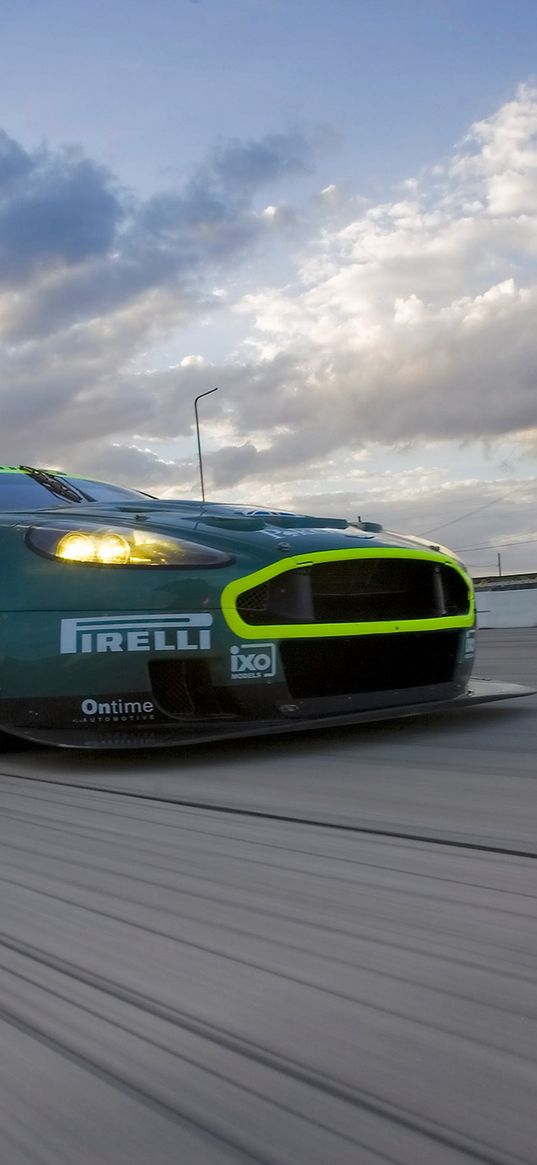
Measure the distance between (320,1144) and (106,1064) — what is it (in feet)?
1.04

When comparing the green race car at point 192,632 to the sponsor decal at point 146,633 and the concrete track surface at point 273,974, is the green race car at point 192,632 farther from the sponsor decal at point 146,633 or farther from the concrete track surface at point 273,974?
the concrete track surface at point 273,974

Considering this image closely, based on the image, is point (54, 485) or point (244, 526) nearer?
point (244, 526)

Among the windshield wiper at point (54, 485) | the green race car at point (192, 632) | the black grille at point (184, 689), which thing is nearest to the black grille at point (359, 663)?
the green race car at point (192, 632)

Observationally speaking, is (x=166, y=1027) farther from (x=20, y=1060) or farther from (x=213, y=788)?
(x=213, y=788)

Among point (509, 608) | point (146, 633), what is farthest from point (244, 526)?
point (509, 608)

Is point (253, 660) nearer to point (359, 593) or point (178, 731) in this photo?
point (178, 731)

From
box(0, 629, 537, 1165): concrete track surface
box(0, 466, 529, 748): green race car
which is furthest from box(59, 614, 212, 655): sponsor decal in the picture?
box(0, 629, 537, 1165): concrete track surface

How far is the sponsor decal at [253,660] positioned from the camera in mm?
3287

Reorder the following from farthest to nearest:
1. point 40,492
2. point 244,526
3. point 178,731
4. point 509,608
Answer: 1. point 509,608
2. point 40,492
3. point 244,526
4. point 178,731

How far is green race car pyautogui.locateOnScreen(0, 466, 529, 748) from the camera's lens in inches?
130

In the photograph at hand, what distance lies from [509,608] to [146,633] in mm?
10029

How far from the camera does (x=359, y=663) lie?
3.50 meters

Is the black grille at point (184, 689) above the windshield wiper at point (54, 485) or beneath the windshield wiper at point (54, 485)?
beneath

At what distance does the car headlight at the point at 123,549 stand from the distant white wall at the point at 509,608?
927 centimetres
